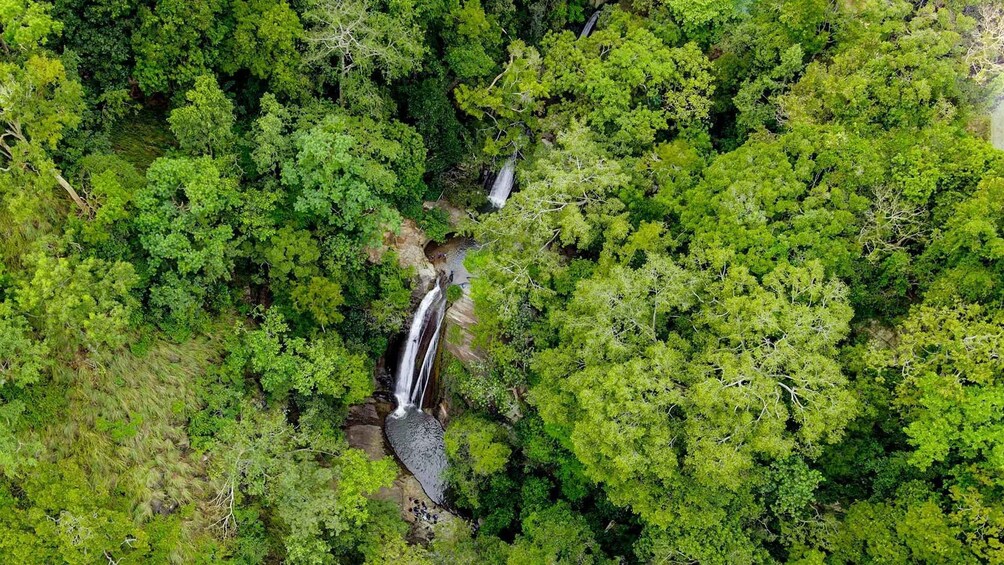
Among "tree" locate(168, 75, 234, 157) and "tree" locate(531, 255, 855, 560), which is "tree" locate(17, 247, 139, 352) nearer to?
"tree" locate(168, 75, 234, 157)

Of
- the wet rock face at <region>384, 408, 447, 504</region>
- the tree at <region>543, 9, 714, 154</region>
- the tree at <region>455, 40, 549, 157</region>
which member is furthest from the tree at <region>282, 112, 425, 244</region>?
the wet rock face at <region>384, 408, 447, 504</region>

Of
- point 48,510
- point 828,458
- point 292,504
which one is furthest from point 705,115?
point 48,510

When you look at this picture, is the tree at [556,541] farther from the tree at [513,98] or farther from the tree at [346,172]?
the tree at [513,98]

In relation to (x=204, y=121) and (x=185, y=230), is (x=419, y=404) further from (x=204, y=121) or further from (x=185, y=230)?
(x=204, y=121)

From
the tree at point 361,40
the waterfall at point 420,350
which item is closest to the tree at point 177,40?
the tree at point 361,40

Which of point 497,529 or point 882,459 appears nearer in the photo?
point 882,459

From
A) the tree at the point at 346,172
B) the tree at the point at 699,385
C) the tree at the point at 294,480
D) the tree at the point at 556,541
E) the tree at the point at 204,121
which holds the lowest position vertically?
the tree at the point at 556,541

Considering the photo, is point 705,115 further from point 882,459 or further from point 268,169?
point 268,169
